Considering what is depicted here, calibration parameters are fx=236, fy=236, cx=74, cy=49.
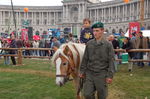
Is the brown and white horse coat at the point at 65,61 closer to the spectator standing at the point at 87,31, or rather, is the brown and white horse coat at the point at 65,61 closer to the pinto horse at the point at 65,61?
the pinto horse at the point at 65,61

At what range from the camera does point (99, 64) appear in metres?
5.10

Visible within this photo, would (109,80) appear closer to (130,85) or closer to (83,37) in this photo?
(83,37)

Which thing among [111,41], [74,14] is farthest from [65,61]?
[74,14]

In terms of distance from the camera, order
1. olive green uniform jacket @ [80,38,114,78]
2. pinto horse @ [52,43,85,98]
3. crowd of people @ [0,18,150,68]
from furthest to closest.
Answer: crowd of people @ [0,18,150,68] → pinto horse @ [52,43,85,98] → olive green uniform jacket @ [80,38,114,78]

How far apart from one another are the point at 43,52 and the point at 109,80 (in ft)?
65.1

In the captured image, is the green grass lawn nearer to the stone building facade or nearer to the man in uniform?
the man in uniform

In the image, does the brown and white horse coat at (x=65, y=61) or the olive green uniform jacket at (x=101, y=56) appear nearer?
the olive green uniform jacket at (x=101, y=56)

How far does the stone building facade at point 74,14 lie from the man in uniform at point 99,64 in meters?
79.7

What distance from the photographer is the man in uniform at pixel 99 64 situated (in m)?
5.03

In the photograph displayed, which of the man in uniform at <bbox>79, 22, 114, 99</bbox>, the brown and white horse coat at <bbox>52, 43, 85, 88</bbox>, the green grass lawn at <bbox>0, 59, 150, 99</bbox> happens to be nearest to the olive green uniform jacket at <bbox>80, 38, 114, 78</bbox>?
the man in uniform at <bbox>79, 22, 114, 99</bbox>

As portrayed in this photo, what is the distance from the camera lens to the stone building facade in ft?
289

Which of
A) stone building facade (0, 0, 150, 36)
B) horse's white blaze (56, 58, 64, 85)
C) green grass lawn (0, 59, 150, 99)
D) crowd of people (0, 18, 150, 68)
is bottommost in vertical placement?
green grass lawn (0, 59, 150, 99)

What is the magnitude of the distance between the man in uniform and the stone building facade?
79673 mm

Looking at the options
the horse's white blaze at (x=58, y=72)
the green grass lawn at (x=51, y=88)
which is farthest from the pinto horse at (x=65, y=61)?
the green grass lawn at (x=51, y=88)
